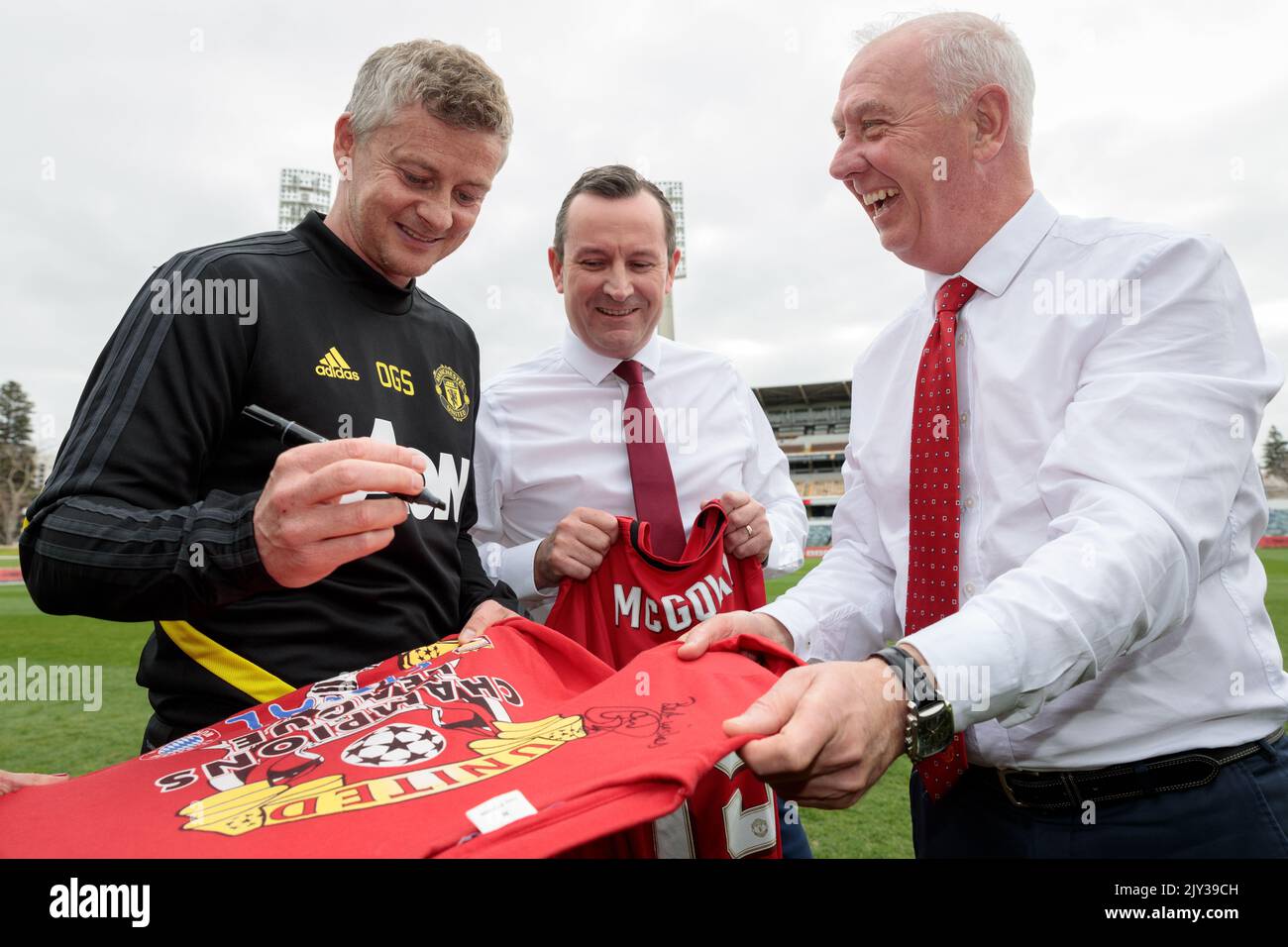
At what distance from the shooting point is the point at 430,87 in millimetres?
1874

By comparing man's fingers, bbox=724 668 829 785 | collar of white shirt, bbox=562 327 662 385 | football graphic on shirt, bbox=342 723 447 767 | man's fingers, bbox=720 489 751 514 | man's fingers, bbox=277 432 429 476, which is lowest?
football graphic on shirt, bbox=342 723 447 767

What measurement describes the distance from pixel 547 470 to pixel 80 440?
60.0 inches

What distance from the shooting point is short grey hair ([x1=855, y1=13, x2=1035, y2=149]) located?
6.10ft

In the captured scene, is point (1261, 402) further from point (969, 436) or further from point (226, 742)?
point (226, 742)

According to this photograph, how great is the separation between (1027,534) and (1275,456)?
66092mm

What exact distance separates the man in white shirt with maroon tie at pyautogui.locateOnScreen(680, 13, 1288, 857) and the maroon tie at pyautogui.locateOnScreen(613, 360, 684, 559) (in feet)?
2.06

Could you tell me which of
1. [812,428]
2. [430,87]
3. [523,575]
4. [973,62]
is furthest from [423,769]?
[812,428]

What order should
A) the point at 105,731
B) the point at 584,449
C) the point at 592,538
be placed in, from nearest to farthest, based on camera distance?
the point at 592,538 → the point at 584,449 → the point at 105,731

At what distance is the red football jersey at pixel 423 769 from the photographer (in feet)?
3.22

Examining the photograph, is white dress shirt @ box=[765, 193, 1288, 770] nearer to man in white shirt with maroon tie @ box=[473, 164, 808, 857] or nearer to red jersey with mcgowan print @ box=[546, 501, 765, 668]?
red jersey with mcgowan print @ box=[546, 501, 765, 668]

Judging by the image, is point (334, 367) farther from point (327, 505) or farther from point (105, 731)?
point (105, 731)

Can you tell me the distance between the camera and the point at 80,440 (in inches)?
55.2

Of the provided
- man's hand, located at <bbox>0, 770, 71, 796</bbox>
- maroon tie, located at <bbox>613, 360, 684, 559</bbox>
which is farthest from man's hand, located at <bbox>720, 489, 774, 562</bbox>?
man's hand, located at <bbox>0, 770, 71, 796</bbox>
